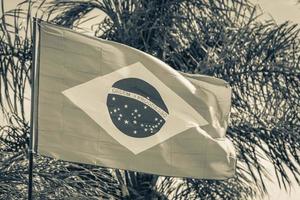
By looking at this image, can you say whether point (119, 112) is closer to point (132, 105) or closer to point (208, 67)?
point (132, 105)

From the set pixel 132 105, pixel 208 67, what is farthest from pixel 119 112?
pixel 208 67

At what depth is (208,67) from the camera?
29.4ft

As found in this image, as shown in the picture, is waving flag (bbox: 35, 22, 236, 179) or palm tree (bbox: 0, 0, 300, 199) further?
palm tree (bbox: 0, 0, 300, 199)

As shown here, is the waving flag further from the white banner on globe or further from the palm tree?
the palm tree

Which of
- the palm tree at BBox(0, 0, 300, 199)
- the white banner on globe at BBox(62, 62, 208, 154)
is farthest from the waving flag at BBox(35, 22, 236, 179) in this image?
the palm tree at BBox(0, 0, 300, 199)

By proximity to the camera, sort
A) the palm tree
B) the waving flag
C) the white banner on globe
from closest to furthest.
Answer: the waving flag
the white banner on globe
the palm tree

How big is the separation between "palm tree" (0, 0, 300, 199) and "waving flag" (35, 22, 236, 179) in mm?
2152

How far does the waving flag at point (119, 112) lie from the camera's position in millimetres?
6508

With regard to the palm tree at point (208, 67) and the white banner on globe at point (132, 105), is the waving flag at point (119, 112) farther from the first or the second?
the palm tree at point (208, 67)

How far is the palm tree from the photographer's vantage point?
9.19 meters

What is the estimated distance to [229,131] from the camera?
9375mm

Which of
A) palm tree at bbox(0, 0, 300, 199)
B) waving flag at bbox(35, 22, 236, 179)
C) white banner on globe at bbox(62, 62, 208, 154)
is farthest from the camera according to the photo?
palm tree at bbox(0, 0, 300, 199)

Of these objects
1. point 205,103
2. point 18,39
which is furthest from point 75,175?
point 205,103

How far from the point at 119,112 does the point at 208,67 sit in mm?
2543
